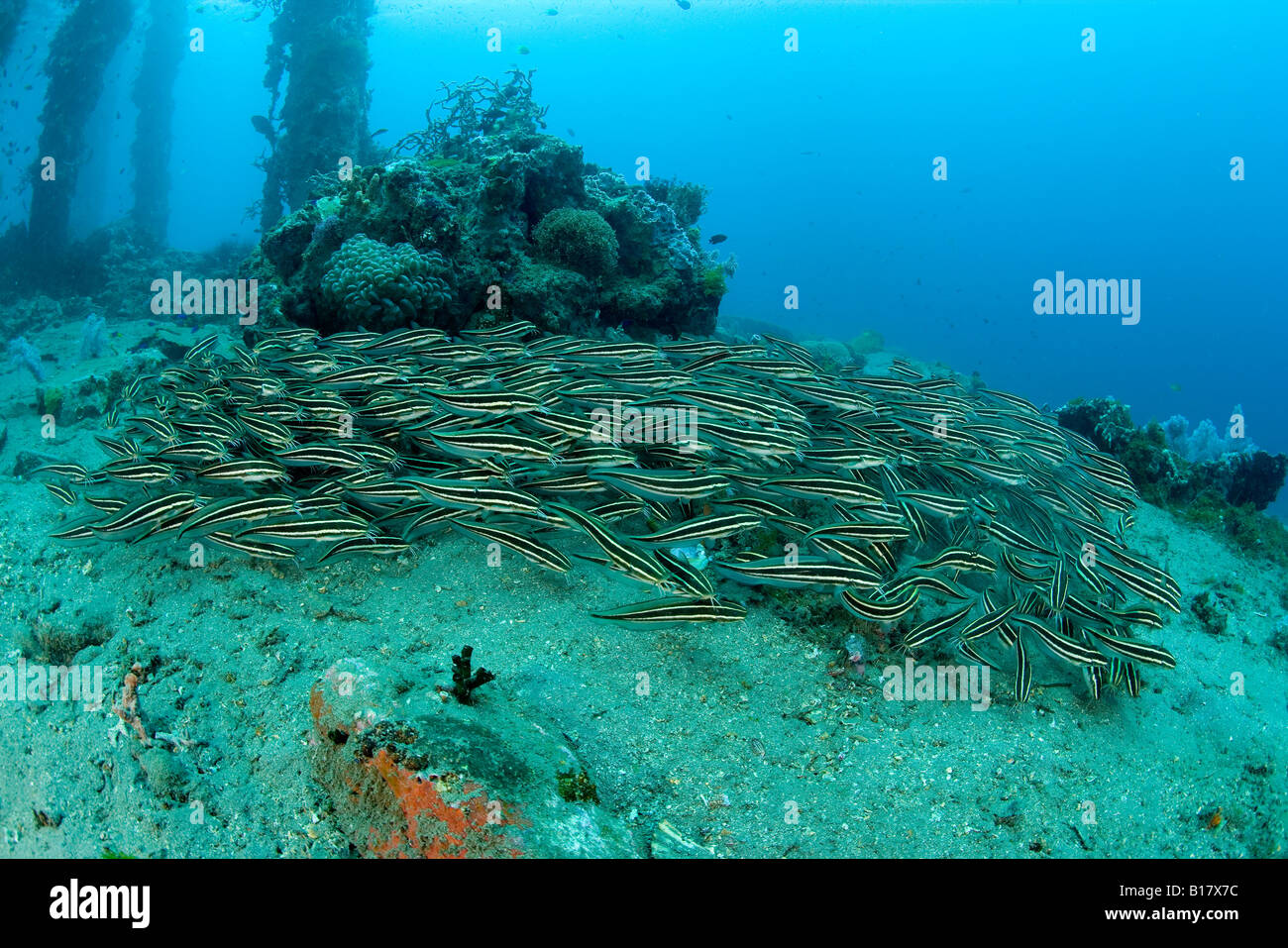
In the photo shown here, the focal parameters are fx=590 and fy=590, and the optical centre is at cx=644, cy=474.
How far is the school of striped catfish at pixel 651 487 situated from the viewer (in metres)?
4.45

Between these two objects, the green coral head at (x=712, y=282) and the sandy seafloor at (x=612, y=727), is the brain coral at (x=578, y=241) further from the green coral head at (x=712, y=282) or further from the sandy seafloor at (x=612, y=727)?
the sandy seafloor at (x=612, y=727)

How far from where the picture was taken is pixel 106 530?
491 cm

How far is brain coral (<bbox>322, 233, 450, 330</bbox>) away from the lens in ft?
28.2

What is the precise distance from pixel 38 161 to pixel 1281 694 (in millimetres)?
38127

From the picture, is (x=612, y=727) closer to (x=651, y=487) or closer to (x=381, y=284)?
(x=651, y=487)

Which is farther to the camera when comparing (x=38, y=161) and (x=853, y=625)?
(x=38, y=161)

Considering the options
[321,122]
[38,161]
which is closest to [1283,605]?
[321,122]

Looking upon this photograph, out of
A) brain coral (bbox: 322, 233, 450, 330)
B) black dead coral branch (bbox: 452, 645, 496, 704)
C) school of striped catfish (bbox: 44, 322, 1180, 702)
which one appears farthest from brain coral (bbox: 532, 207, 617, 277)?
black dead coral branch (bbox: 452, 645, 496, 704)

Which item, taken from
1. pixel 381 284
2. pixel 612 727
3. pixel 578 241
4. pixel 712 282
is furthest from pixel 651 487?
pixel 712 282

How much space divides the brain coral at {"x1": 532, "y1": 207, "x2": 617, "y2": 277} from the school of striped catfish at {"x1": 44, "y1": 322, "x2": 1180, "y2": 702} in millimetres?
3305

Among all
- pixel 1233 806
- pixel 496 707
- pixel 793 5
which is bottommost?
pixel 1233 806

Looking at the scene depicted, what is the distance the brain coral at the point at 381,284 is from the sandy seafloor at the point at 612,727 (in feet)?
14.8

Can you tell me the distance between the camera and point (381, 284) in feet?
28.1
